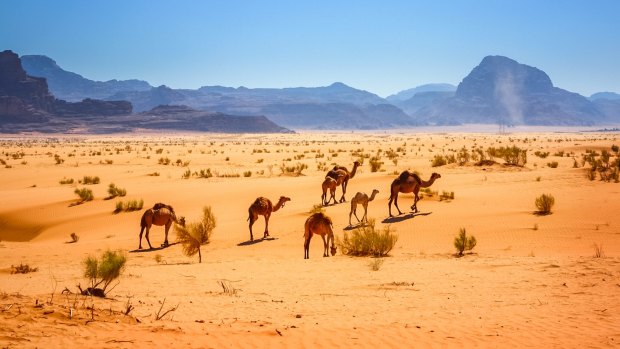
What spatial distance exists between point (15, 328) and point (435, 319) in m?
5.11

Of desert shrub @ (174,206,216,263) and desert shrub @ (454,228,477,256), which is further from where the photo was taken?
desert shrub @ (174,206,216,263)

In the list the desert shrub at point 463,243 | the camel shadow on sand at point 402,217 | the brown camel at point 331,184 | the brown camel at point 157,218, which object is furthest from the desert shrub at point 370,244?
the brown camel at point 331,184

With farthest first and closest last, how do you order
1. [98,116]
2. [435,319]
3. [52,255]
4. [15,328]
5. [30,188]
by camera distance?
[98,116] < [30,188] < [52,255] < [435,319] < [15,328]

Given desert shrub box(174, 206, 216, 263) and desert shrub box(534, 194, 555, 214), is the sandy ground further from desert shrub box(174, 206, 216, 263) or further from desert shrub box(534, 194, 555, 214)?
desert shrub box(534, 194, 555, 214)

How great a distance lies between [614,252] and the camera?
1148 centimetres

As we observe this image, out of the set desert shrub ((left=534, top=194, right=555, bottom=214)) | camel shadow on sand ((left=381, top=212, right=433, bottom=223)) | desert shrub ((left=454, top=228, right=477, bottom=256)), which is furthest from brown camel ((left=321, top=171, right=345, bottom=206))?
desert shrub ((left=454, top=228, right=477, bottom=256))

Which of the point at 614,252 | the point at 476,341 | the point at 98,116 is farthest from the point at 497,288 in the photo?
the point at 98,116

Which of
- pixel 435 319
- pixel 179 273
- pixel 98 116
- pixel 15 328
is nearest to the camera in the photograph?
pixel 15 328

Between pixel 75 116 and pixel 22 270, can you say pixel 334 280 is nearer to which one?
pixel 22 270

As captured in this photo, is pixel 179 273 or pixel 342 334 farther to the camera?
pixel 179 273

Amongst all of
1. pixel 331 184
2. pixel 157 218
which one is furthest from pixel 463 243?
pixel 157 218

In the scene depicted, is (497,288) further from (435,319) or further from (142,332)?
(142,332)

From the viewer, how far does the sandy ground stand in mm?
6434

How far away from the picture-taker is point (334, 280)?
9.78 metres
